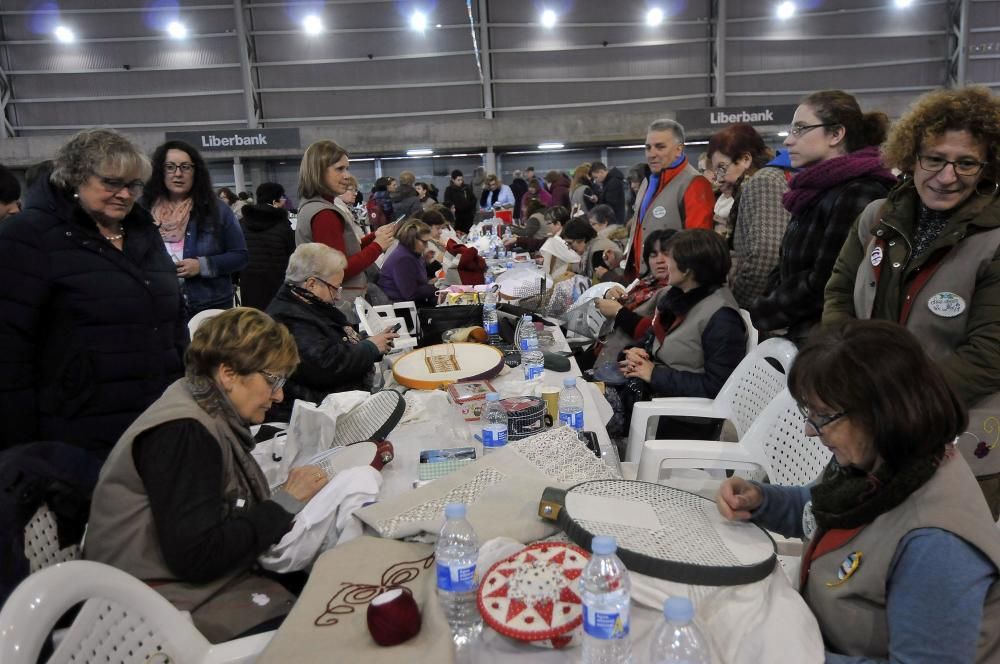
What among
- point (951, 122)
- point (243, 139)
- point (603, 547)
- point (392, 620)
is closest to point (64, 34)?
point (243, 139)

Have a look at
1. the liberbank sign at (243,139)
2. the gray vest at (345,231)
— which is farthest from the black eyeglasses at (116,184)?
the liberbank sign at (243,139)

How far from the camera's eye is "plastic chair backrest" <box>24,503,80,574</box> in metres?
1.31

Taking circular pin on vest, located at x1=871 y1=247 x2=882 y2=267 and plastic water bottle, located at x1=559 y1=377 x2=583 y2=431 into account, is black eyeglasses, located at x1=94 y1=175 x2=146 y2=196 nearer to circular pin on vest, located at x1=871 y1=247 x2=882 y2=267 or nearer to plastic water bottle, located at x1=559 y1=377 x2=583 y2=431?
plastic water bottle, located at x1=559 y1=377 x2=583 y2=431

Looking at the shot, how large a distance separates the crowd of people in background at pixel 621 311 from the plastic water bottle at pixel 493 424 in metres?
0.55

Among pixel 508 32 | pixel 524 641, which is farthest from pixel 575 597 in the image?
pixel 508 32

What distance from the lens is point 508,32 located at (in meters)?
15.2

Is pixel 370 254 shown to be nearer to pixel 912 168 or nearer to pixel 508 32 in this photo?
pixel 912 168

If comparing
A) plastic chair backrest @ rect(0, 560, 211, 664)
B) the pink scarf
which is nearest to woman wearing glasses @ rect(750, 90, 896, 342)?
plastic chair backrest @ rect(0, 560, 211, 664)

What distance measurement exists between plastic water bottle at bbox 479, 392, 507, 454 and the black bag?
1349 millimetres

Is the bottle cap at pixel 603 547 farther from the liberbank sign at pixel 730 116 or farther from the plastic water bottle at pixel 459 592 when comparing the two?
the liberbank sign at pixel 730 116

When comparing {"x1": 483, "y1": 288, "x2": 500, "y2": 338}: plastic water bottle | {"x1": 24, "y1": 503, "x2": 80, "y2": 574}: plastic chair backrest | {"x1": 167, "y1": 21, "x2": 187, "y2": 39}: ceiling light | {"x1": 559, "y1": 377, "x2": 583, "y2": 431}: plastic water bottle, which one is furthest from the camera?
{"x1": 167, "y1": 21, "x2": 187, "y2": 39}: ceiling light

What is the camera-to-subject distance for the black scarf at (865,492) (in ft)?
3.62

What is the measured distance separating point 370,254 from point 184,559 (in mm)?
2481

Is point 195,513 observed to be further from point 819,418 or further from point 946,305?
point 946,305
